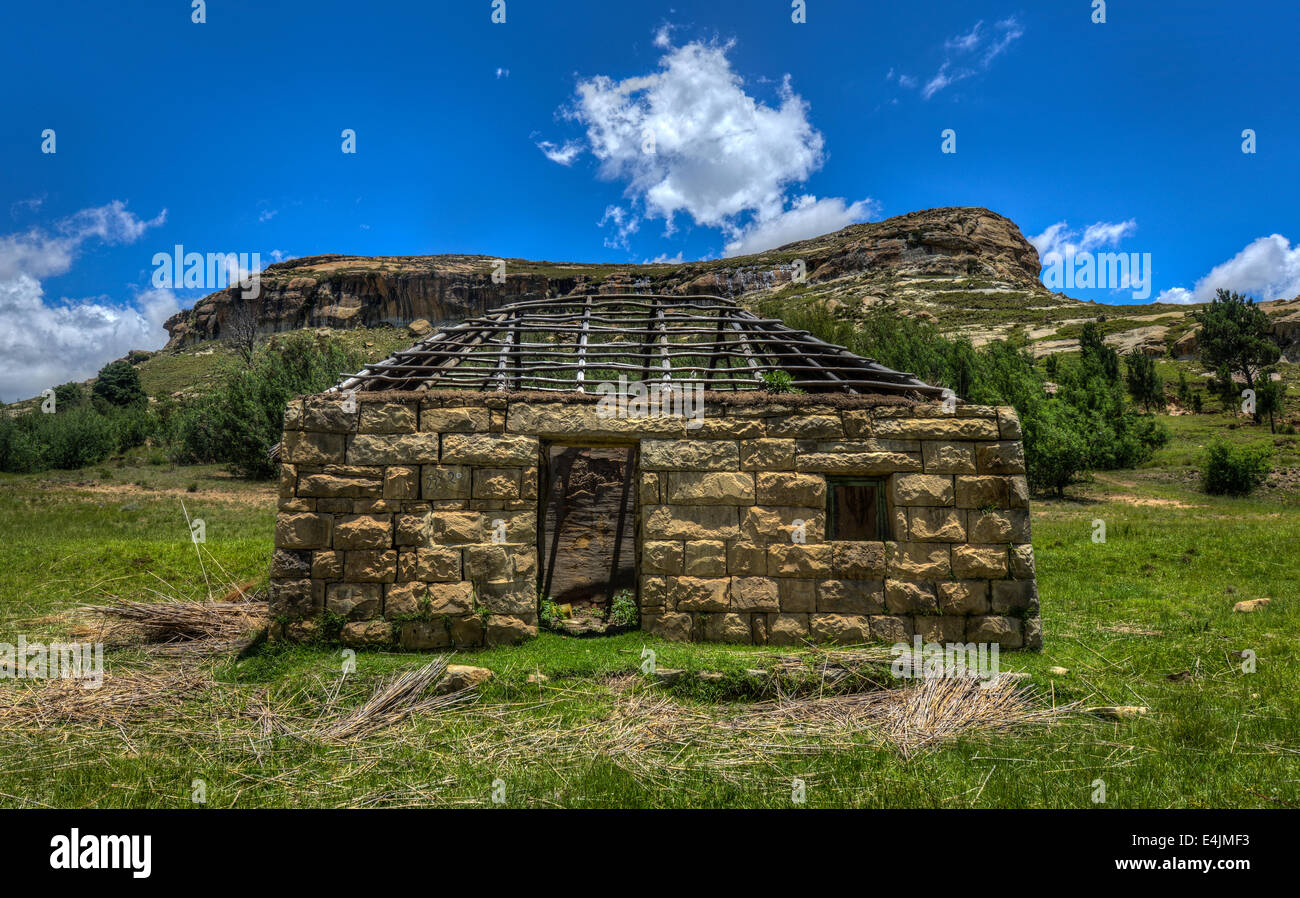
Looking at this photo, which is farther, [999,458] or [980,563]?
[999,458]

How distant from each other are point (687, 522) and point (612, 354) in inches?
99.7

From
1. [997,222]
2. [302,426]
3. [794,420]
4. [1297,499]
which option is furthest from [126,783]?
[997,222]

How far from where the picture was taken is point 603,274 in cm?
6681

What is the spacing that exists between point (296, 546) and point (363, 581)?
70 cm

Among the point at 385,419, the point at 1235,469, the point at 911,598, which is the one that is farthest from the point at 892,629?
the point at 1235,469

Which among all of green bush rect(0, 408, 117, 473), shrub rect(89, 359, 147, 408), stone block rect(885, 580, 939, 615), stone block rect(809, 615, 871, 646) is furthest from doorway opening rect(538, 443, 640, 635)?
shrub rect(89, 359, 147, 408)

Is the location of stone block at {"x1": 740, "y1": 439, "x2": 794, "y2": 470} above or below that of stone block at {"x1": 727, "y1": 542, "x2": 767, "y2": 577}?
above

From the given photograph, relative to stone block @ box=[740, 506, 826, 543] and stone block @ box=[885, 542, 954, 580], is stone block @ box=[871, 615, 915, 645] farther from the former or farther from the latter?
stone block @ box=[740, 506, 826, 543]

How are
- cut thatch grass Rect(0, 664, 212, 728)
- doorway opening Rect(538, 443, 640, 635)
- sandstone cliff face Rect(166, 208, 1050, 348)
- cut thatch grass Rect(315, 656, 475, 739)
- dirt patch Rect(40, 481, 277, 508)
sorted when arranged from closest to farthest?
cut thatch grass Rect(315, 656, 475, 739), cut thatch grass Rect(0, 664, 212, 728), doorway opening Rect(538, 443, 640, 635), dirt patch Rect(40, 481, 277, 508), sandstone cliff face Rect(166, 208, 1050, 348)

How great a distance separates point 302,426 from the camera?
616 centimetres

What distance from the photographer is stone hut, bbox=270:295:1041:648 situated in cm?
611

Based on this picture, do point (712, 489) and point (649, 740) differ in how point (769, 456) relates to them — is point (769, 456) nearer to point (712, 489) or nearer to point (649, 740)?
point (712, 489)

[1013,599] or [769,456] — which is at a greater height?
[769,456]

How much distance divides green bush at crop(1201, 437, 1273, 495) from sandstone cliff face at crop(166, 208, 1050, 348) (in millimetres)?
38605
